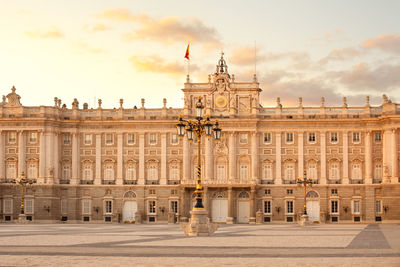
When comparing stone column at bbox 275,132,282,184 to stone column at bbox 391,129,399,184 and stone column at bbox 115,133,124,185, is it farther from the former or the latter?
stone column at bbox 115,133,124,185

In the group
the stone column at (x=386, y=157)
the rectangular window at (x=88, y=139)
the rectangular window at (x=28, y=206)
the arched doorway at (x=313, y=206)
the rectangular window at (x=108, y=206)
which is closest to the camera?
the stone column at (x=386, y=157)

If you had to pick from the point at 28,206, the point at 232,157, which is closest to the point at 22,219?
the point at 28,206

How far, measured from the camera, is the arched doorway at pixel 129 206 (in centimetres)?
8654

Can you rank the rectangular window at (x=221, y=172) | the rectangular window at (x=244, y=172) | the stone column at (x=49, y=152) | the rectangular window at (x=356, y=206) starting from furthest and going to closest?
the rectangular window at (x=221, y=172) < the rectangular window at (x=244, y=172) < the stone column at (x=49, y=152) < the rectangular window at (x=356, y=206)

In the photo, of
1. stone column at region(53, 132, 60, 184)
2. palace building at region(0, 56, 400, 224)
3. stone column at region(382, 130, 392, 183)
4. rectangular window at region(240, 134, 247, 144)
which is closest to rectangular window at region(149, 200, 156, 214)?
palace building at region(0, 56, 400, 224)

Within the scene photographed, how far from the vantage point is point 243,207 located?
279 feet

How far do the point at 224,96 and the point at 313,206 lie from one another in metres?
17.2

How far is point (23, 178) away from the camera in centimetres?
7906

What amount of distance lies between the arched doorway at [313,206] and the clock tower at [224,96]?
41.0 feet

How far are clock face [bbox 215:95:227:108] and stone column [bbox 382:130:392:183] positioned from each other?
19.5m

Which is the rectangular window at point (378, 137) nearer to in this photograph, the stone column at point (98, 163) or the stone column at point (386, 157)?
the stone column at point (386, 157)

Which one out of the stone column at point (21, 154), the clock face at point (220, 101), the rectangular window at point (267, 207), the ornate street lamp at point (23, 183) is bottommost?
the rectangular window at point (267, 207)

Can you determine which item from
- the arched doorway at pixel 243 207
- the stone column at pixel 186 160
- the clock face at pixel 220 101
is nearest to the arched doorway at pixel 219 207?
the arched doorway at pixel 243 207

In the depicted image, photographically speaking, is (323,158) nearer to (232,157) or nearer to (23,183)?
(232,157)
